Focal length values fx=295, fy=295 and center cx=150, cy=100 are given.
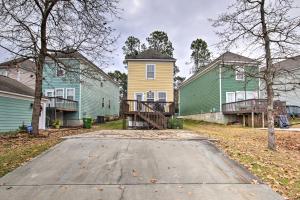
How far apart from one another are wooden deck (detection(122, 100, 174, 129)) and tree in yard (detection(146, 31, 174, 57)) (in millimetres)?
33876

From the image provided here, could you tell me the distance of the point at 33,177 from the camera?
6.84 metres

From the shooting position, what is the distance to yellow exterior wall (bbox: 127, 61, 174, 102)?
2464 cm

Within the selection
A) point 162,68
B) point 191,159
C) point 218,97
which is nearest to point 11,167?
point 191,159

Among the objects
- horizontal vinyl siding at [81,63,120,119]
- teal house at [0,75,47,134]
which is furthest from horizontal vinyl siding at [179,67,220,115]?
teal house at [0,75,47,134]

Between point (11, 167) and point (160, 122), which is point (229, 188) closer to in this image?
point (11, 167)

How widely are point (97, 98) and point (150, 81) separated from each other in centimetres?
1166

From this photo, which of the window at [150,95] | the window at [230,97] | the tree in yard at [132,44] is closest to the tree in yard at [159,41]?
the tree in yard at [132,44]

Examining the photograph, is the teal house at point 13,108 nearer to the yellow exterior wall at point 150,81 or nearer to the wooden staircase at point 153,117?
the yellow exterior wall at point 150,81

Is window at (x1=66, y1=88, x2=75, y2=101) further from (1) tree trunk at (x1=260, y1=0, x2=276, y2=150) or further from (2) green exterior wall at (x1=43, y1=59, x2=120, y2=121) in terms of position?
(1) tree trunk at (x1=260, y1=0, x2=276, y2=150)

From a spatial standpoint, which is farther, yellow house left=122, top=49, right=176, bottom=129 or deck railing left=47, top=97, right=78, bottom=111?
deck railing left=47, top=97, right=78, bottom=111

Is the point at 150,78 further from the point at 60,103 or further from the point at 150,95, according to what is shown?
the point at 60,103

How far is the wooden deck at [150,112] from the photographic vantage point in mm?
19453

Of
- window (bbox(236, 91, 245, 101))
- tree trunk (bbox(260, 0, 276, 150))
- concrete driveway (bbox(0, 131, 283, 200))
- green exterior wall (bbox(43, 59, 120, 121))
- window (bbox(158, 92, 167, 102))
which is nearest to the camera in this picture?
concrete driveway (bbox(0, 131, 283, 200))

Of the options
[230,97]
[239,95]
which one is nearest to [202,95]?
[230,97]
